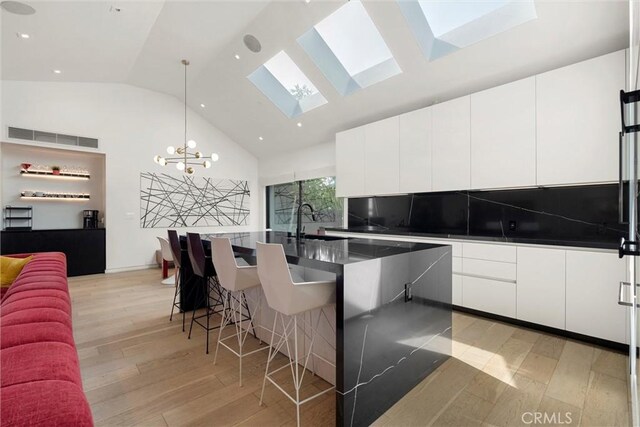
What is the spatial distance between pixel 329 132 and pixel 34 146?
5.20 metres

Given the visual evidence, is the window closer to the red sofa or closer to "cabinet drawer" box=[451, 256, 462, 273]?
"cabinet drawer" box=[451, 256, 462, 273]

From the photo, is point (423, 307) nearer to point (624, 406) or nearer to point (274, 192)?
point (624, 406)

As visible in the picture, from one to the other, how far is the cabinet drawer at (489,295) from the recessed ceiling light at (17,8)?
5.60 meters

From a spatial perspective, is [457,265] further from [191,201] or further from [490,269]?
[191,201]

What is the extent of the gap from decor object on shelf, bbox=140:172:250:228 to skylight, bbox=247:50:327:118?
2828 mm

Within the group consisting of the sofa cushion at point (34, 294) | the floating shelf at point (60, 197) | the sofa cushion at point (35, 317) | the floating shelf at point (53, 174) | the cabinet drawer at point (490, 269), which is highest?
the floating shelf at point (53, 174)

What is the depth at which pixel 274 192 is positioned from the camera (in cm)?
788

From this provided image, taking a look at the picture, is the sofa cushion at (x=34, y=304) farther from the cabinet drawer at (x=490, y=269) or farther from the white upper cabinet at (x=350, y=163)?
the white upper cabinet at (x=350, y=163)

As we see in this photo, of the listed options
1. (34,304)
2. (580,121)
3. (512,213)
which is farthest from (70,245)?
(580,121)

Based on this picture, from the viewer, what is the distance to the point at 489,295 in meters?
3.10

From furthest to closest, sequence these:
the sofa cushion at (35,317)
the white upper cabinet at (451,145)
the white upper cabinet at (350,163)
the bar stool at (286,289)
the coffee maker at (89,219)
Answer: the coffee maker at (89,219) → the white upper cabinet at (350,163) → the white upper cabinet at (451,145) → the bar stool at (286,289) → the sofa cushion at (35,317)

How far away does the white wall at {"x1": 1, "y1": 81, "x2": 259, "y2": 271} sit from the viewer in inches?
195

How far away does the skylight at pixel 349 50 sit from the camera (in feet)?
12.3

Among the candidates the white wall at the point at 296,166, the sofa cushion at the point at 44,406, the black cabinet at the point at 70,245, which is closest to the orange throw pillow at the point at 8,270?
the sofa cushion at the point at 44,406
